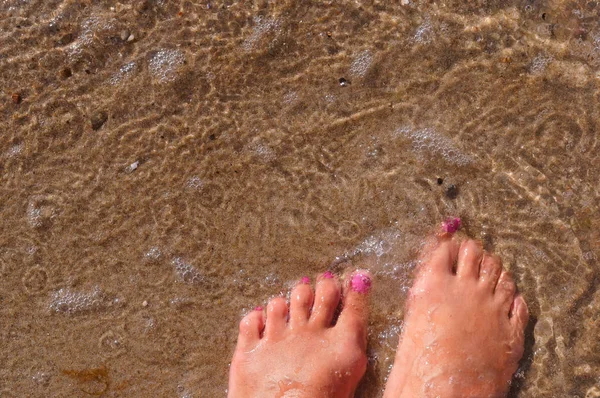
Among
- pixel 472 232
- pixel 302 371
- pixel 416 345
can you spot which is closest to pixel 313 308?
pixel 302 371

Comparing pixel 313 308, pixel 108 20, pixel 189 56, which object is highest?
pixel 108 20

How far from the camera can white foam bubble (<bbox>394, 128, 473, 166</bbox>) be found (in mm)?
2559

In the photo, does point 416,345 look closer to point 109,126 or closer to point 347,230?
point 347,230

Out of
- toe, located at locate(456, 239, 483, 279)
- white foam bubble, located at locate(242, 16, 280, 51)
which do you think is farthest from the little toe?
white foam bubble, located at locate(242, 16, 280, 51)

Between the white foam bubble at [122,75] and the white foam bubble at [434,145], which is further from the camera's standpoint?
the white foam bubble at [122,75]

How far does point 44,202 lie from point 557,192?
2.34 m

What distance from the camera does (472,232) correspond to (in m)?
2.60

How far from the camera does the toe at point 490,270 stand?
261cm

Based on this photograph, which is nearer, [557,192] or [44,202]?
[557,192]

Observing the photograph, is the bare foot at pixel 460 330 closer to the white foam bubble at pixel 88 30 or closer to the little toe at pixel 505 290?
the little toe at pixel 505 290

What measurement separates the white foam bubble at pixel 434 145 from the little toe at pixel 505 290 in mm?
554

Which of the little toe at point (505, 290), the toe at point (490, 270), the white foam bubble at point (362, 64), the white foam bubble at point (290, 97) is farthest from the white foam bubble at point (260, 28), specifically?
the little toe at point (505, 290)

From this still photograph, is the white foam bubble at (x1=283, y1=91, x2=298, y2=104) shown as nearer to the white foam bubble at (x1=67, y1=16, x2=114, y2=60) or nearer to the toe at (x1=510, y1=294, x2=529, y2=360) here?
the white foam bubble at (x1=67, y1=16, x2=114, y2=60)

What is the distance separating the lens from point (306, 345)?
8.87 feet
